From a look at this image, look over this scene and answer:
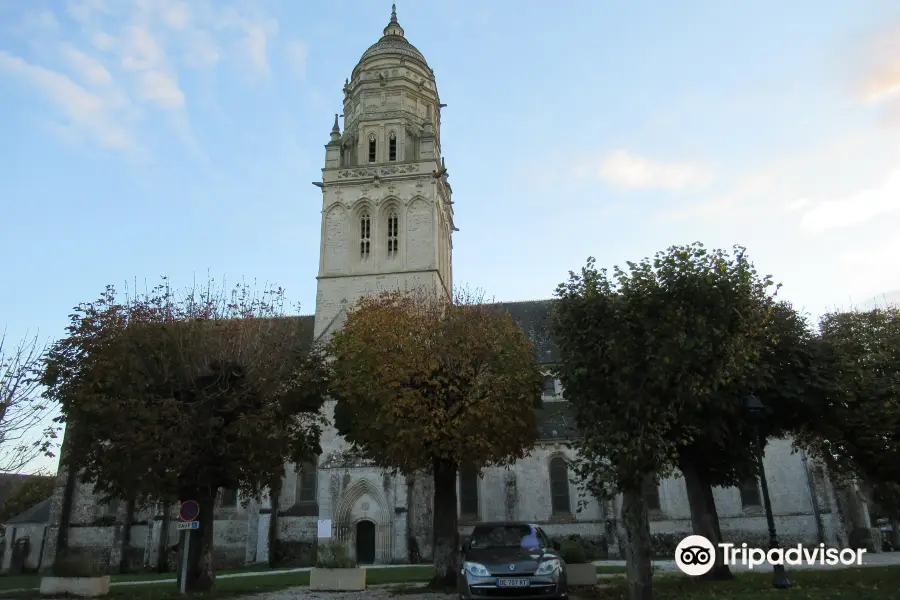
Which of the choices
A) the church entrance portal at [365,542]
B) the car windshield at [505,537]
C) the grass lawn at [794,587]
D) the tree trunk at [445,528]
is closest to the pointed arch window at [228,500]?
the church entrance portal at [365,542]

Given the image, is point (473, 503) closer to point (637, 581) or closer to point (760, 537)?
point (760, 537)

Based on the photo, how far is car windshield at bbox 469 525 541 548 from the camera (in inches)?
493

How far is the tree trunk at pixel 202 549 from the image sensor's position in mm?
16516

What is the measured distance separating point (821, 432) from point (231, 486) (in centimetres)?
1626

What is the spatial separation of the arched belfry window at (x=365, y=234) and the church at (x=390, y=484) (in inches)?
2.7

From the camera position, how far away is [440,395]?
59.4 feet

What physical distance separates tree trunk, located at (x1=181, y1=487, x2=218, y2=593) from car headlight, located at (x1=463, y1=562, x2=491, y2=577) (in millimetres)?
8357

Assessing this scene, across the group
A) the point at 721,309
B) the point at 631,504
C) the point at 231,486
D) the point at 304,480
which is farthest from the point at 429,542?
the point at 721,309

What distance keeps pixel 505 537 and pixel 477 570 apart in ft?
4.98

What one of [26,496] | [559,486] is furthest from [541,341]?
[26,496]

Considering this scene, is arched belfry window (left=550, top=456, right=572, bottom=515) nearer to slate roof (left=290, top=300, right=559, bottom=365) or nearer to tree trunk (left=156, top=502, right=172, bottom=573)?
slate roof (left=290, top=300, right=559, bottom=365)

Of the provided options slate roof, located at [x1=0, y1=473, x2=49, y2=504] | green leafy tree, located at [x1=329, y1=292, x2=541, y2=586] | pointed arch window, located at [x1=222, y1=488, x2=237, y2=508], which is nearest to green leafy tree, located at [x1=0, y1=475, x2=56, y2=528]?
slate roof, located at [x1=0, y1=473, x2=49, y2=504]

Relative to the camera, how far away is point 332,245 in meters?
37.1

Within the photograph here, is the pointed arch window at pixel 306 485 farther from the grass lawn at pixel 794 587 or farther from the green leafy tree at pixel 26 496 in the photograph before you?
the green leafy tree at pixel 26 496
